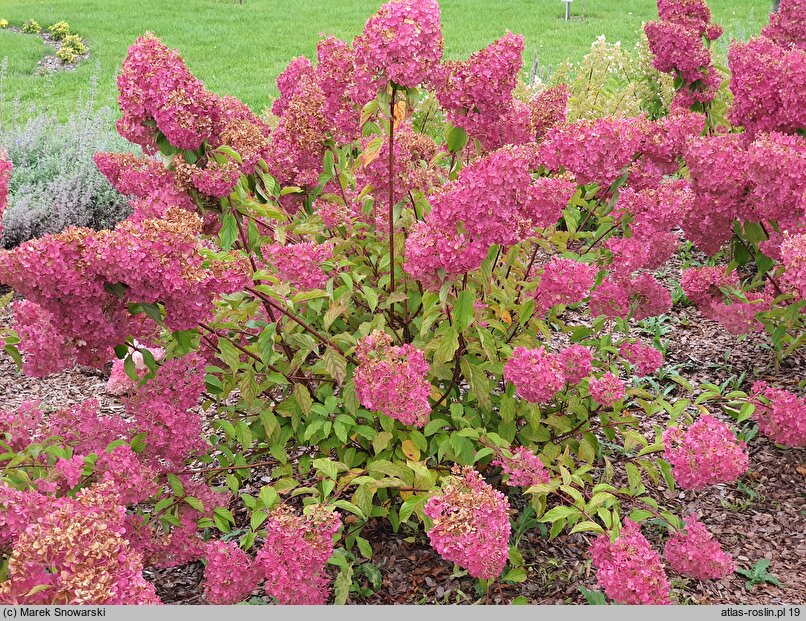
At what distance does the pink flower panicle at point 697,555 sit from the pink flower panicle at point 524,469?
46 cm

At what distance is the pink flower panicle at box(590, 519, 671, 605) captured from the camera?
2.26m

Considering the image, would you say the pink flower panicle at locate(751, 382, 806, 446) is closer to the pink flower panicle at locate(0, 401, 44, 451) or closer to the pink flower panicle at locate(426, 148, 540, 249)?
the pink flower panicle at locate(426, 148, 540, 249)

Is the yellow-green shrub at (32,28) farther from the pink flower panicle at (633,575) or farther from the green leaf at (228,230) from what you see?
the pink flower panicle at (633,575)

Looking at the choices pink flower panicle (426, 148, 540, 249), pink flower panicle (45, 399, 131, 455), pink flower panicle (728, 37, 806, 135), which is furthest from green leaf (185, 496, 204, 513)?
pink flower panicle (728, 37, 806, 135)

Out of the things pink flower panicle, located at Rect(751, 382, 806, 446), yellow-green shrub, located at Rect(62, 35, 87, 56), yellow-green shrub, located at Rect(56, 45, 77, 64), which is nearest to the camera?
pink flower panicle, located at Rect(751, 382, 806, 446)

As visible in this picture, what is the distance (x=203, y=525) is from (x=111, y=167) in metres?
1.34

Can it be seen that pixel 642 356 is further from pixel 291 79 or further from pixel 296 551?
pixel 291 79

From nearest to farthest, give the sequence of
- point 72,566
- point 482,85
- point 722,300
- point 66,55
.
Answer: point 72,566 → point 482,85 → point 722,300 → point 66,55

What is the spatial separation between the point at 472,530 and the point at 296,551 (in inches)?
19.9

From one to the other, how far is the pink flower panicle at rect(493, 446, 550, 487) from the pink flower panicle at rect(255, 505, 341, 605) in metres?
0.65

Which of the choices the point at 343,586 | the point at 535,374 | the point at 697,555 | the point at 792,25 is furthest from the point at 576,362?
the point at 792,25

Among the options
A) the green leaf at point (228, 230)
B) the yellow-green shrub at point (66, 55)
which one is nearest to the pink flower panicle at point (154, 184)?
the green leaf at point (228, 230)

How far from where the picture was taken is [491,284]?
296 cm

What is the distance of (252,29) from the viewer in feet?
52.9
